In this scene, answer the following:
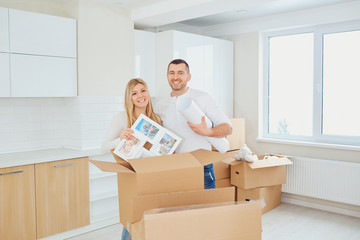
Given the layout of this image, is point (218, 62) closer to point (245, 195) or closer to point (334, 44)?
point (334, 44)

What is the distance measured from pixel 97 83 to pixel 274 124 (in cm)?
260

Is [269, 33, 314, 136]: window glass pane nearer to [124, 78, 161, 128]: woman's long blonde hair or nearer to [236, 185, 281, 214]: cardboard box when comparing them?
[236, 185, 281, 214]: cardboard box

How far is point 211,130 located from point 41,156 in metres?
2.15

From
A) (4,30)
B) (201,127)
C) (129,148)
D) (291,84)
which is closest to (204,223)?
(129,148)

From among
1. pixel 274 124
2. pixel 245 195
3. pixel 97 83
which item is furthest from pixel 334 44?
pixel 97 83

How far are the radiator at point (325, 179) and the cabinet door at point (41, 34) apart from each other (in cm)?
313

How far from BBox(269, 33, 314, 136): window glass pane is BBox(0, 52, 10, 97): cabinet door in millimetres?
3430

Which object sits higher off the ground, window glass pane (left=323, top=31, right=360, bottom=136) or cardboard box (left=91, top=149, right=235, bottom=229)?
window glass pane (left=323, top=31, right=360, bottom=136)

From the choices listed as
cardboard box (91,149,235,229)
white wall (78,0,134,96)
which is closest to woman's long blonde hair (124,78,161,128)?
cardboard box (91,149,235,229)

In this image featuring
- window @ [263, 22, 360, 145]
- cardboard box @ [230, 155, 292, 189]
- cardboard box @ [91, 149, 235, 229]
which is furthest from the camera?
window @ [263, 22, 360, 145]

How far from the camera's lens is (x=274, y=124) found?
484cm

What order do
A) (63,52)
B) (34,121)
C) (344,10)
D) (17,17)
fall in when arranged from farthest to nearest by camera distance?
1. (344,10)
2. (34,121)
3. (63,52)
4. (17,17)

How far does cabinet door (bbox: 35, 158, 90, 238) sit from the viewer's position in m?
3.19

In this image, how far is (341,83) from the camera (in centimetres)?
421
